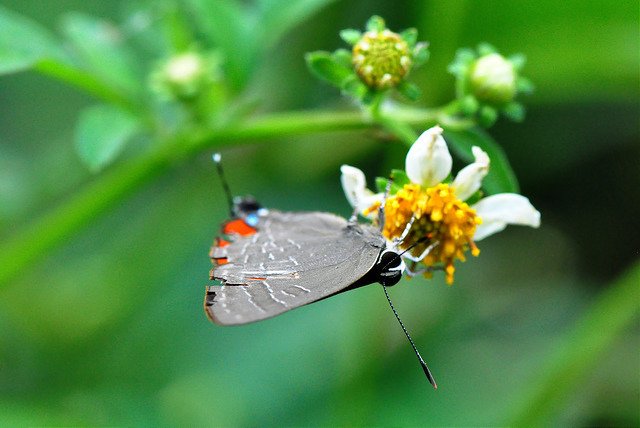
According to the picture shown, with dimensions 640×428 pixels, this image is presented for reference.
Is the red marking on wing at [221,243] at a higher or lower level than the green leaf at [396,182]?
higher

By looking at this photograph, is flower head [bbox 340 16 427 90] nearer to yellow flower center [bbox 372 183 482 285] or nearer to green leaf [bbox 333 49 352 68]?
green leaf [bbox 333 49 352 68]

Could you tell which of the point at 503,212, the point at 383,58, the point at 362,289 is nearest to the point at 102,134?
the point at 383,58

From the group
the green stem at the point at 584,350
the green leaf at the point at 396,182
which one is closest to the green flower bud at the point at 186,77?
the green leaf at the point at 396,182

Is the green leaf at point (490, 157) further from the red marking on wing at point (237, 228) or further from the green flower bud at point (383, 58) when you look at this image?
the red marking on wing at point (237, 228)

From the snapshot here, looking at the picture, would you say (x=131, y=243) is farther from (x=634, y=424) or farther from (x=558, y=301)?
(x=634, y=424)

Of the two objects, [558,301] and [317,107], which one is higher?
[317,107]

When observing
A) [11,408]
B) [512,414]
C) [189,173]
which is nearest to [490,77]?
[512,414]

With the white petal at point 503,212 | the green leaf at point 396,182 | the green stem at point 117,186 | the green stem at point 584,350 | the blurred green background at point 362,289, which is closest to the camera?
the white petal at point 503,212
